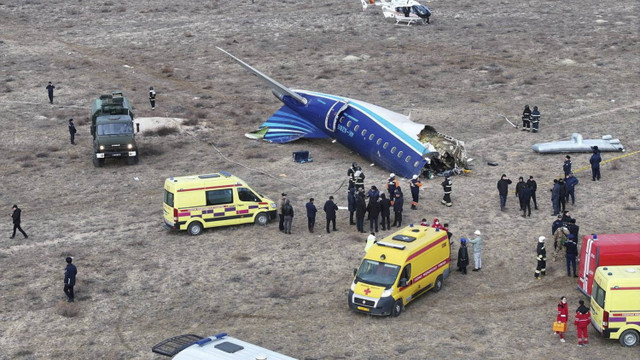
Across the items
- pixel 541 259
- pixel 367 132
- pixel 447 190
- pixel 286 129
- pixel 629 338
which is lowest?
pixel 629 338

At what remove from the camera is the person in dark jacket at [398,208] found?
3278 cm

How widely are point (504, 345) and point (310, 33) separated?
44785 mm

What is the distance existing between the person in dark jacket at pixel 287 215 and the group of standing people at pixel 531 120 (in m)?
16.7

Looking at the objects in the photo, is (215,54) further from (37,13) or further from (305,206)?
(305,206)

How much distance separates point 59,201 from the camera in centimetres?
3716

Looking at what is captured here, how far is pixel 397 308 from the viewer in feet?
84.9

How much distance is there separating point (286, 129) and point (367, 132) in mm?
5622

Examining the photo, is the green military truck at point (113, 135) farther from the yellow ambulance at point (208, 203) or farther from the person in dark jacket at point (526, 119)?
the person in dark jacket at point (526, 119)

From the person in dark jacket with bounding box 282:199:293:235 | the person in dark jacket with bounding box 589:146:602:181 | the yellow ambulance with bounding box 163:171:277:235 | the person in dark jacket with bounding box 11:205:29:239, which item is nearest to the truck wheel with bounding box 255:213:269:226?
the yellow ambulance with bounding box 163:171:277:235

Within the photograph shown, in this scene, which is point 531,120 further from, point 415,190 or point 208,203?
point 208,203

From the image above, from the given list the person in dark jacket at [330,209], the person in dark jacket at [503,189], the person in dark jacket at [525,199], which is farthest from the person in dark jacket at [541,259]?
the person in dark jacket at [330,209]

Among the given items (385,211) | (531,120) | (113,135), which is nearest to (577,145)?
(531,120)

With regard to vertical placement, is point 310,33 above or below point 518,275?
above

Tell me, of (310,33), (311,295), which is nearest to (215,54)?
(310,33)
